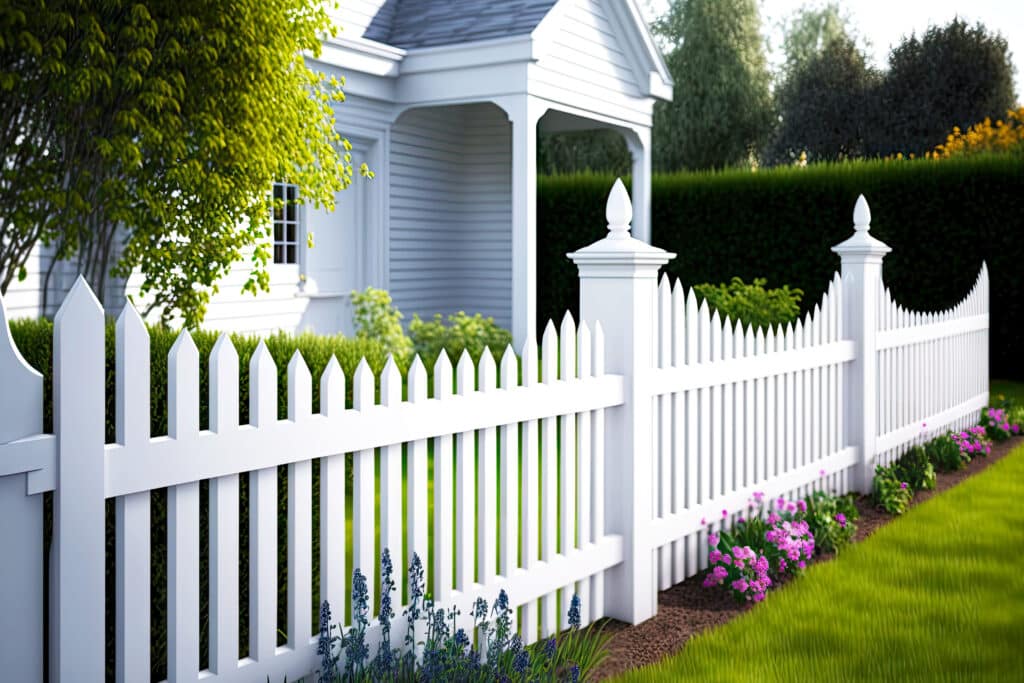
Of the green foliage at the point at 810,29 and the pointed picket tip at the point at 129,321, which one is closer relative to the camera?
the pointed picket tip at the point at 129,321

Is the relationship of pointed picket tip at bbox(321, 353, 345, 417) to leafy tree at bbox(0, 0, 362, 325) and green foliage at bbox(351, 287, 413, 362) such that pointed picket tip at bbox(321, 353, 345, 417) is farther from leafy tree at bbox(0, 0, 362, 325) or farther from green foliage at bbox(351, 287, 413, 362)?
green foliage at bbox(351, 287, 413, 362)

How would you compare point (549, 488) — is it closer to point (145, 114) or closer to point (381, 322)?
point (145, 114)

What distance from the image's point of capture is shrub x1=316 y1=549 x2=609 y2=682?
3.03 metres

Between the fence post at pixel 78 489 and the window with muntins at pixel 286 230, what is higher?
the window with muntins at pixel 286 230

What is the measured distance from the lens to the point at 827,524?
5461mm

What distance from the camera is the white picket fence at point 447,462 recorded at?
237cm

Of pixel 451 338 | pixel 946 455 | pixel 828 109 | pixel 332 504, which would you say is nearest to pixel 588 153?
pixel 828 109

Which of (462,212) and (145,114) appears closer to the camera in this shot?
(145,114)

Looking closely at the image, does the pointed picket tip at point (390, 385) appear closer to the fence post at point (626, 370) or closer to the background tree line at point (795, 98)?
the fence post at point (626, 370)

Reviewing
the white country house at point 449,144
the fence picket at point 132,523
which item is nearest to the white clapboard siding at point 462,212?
the white country house at point 449,144

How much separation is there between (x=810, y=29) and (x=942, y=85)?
472 inches

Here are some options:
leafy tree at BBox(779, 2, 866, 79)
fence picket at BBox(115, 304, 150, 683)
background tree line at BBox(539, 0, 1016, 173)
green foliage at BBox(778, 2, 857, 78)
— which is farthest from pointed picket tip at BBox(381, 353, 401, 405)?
leafy tree at BBox(779, 2, 866, 79)

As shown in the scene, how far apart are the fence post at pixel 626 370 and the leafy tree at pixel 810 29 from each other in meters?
37.2

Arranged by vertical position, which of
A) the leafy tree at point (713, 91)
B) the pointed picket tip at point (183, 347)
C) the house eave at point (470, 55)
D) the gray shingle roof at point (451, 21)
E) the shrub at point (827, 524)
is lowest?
the shrub at point (827, 524)
